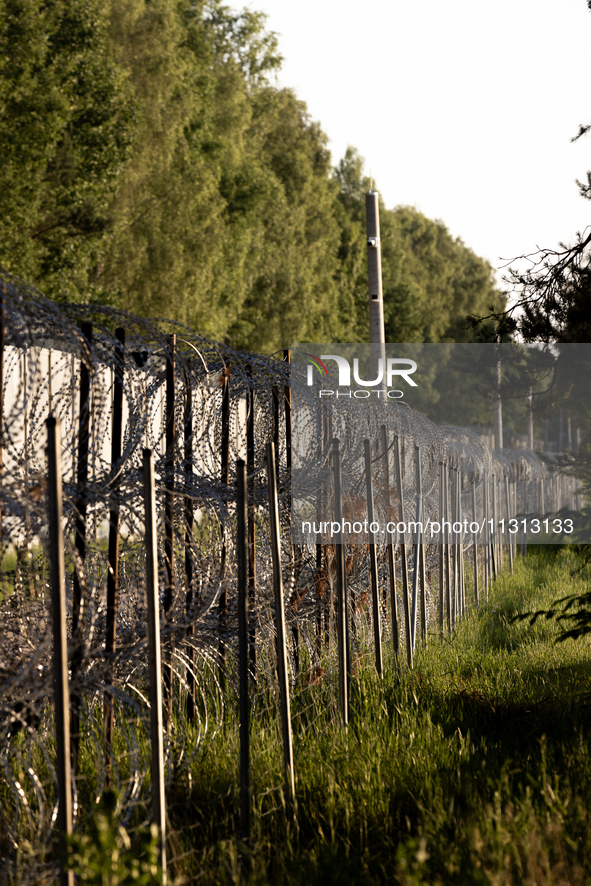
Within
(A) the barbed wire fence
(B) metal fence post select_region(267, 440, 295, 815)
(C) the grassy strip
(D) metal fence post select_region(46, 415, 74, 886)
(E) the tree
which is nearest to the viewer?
(D) metal fence post select_region(46, 415, 74, 886)

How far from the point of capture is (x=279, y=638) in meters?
3.46

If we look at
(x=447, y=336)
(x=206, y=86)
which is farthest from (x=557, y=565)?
(x=447, y=336)

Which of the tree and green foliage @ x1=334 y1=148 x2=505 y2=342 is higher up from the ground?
green foliage @ x1=334 y1=148 x2=505 y2=342

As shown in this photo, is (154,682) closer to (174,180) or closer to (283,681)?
(283,681)

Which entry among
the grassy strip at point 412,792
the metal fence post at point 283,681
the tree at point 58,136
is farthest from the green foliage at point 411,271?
the metal fence post at point 283,681

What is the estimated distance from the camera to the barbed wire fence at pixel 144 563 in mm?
3080

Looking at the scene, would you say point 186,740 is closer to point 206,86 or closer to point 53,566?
point 53,566

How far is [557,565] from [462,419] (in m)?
28.2

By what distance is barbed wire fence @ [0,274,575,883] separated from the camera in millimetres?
3080

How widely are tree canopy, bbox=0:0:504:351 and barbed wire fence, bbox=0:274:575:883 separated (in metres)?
1.80

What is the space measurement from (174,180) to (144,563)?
72.6 ft

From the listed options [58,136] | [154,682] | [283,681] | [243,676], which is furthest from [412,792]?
[58,136]

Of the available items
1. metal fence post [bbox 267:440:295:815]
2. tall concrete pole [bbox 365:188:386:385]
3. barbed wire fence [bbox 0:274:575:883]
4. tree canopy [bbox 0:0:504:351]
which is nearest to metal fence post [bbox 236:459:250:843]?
barbed wire fence [bbox 0:274:575:883]

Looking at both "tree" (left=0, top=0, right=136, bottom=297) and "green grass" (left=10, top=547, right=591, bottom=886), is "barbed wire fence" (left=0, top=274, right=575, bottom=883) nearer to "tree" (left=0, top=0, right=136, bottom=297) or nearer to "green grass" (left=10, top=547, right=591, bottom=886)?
"green grass" (left=10, top=547, right=591, bottom=886)
